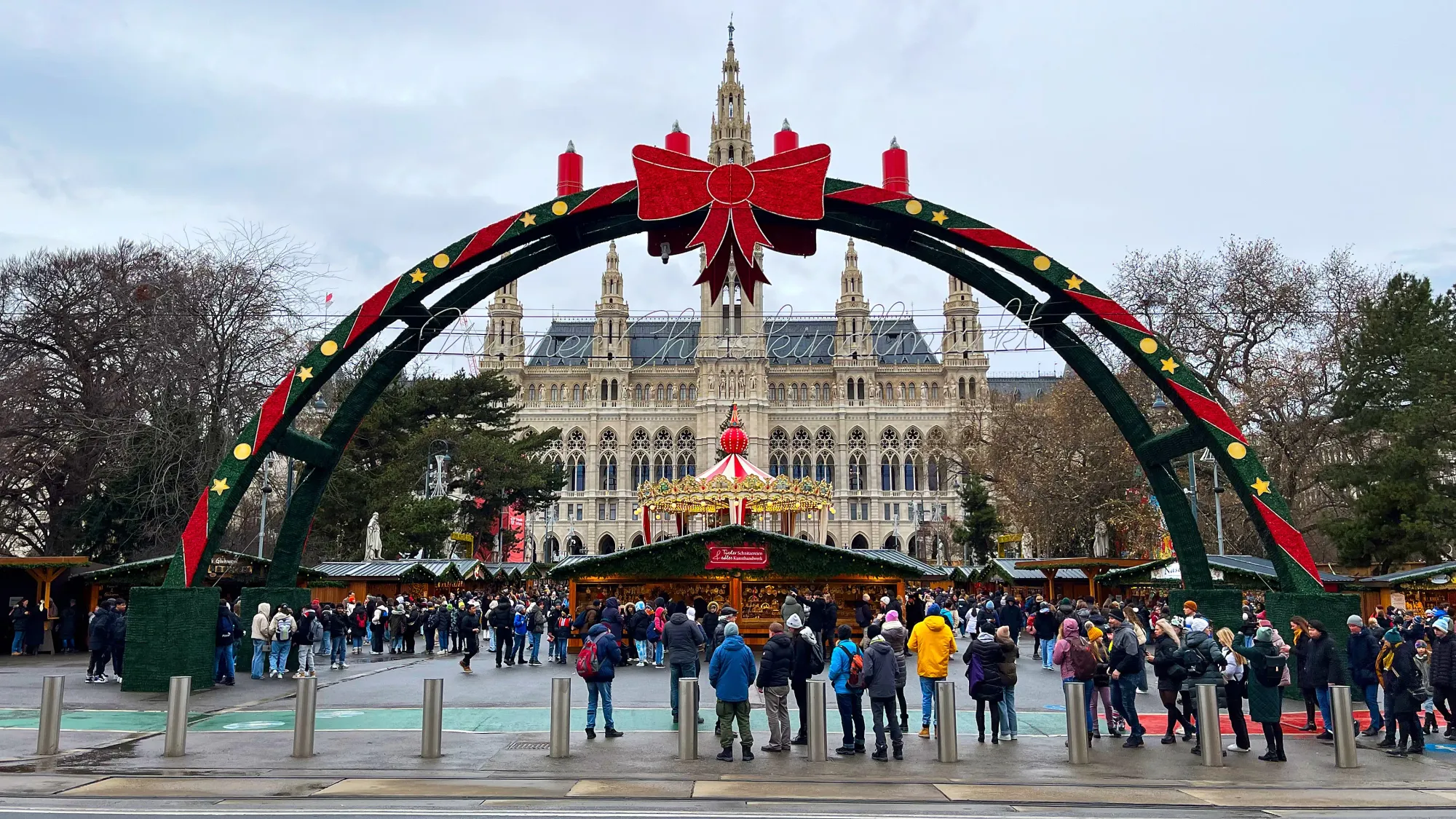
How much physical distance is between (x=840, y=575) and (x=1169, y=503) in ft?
35.8

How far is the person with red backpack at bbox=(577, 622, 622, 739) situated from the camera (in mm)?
11070

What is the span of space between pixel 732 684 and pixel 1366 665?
7.77 meters

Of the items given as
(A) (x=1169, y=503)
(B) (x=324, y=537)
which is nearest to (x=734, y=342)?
(B) (x=324, y=537)

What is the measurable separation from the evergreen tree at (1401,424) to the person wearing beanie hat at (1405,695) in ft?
64.7

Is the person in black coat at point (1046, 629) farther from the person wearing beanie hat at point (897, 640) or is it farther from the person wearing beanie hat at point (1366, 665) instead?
the person wearing beanie hat at point (897, 640)

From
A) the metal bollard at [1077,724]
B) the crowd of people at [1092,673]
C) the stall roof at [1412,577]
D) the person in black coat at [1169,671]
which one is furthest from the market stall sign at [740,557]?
the metal bollard at [1077,724]

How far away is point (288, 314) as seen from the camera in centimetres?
3039

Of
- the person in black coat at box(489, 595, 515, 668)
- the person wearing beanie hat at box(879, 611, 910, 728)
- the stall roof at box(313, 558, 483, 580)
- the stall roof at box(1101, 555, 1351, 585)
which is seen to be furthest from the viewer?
the stall roof at box(313, 558, 483, 580)

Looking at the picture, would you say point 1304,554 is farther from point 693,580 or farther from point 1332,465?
point 1332,465

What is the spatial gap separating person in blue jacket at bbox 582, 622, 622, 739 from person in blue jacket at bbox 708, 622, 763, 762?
1415 mm

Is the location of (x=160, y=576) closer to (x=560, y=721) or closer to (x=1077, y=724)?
(x=560, y=721)

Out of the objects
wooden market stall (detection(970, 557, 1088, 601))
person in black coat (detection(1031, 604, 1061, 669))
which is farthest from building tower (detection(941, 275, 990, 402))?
person in black coat (detection(1031, 604, 1061, 669))

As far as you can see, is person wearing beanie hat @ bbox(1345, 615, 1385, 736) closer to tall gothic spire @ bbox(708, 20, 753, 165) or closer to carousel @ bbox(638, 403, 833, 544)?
carousel @ bbox(638, 403, 833, 544)

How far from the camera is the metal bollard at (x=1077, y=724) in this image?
9789mm
